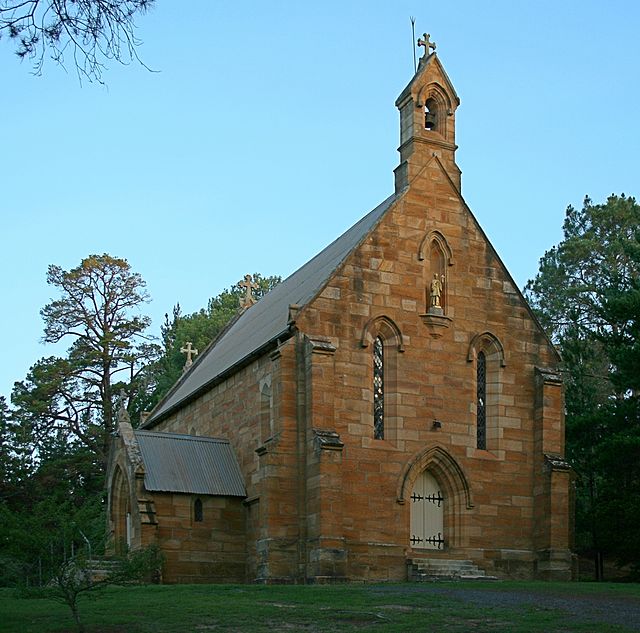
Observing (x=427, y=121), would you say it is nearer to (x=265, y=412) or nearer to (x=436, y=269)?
(x=436, y=269)

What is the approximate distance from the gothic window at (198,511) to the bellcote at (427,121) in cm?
1109

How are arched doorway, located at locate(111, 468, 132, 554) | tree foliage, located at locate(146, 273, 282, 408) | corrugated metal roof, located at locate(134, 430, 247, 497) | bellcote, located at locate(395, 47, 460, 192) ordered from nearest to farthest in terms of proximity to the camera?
corrugated metal roof, located at locate(134, 430, 247, 497) → bellcote, located at locate(395, 47, 460, 192) → arched doorway, located at locate(111, 468, 132, 554) → tree foliage, located at locate(146, 273, 282, 408)

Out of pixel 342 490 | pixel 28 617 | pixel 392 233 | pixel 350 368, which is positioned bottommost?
pixel 28 617

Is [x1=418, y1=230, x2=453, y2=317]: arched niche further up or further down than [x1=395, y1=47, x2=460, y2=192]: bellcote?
further down

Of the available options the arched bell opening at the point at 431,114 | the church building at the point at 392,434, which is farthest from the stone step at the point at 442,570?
the arched bell opening at the point at 431,114

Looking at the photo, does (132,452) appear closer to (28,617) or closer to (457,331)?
(457,331)

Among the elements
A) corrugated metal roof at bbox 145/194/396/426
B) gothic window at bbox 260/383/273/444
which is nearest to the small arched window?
corrugated metal roof at bbox 145/194/396/426

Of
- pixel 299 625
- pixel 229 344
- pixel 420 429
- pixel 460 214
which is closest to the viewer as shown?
pixel 299 625

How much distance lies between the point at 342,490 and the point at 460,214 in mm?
9530

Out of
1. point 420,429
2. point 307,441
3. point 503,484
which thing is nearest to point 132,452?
point 307,441

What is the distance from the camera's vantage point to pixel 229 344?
1688 inches

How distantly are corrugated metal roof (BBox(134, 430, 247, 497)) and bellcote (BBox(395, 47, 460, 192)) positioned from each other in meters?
9.91

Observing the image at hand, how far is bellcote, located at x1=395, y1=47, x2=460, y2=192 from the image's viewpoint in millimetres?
33500

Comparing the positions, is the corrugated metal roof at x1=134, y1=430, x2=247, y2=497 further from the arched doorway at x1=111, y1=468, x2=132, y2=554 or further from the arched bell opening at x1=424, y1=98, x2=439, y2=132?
the arched bell opening at x1=424, y1=98, x2=439, y2=132
